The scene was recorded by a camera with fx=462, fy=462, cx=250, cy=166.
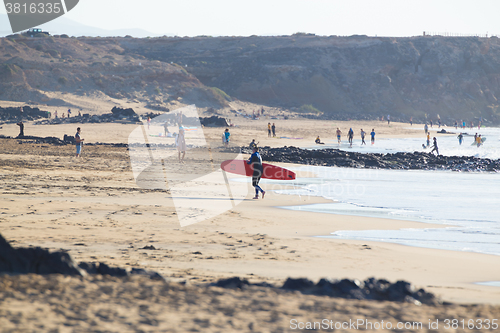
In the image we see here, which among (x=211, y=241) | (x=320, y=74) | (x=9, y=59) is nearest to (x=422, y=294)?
(x=211, y=241)

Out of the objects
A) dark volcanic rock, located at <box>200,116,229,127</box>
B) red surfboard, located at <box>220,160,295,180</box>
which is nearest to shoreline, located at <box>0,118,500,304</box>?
red surfboard, located at <box>220,160,295,180</box>

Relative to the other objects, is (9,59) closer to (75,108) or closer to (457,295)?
(75,108)

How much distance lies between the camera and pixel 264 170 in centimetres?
1691

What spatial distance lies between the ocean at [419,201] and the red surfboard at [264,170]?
538mm

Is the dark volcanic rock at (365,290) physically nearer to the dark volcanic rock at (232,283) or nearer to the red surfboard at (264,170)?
the dark volcanic rock at (232,283)

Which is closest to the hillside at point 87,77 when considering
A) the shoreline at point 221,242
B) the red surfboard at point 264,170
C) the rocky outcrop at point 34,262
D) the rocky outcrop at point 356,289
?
the red surfboard at point 264,170

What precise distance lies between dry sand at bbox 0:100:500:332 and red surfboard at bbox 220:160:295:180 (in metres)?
2.84

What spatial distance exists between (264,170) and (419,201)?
5.63 meters

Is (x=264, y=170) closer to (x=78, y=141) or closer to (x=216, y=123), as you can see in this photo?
(x=78, y=141)

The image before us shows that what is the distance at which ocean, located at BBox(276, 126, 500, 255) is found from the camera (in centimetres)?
896

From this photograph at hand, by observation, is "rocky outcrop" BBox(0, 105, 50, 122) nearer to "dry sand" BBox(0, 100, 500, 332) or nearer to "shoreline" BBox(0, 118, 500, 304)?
"dry sand" BBox(0, 100, 500, 332)

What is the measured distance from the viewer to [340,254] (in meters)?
7.33

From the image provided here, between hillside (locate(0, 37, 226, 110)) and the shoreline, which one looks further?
hillside (locate(0, 37, 226, 110))

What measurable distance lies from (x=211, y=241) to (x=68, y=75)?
57066mm
